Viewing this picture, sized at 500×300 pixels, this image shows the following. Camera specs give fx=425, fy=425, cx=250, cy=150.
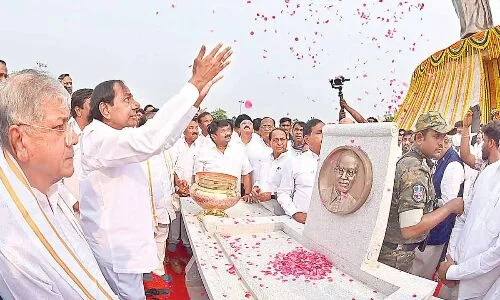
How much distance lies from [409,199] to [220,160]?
364cm

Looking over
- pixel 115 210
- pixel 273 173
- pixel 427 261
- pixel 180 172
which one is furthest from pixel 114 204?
pixel 180 172

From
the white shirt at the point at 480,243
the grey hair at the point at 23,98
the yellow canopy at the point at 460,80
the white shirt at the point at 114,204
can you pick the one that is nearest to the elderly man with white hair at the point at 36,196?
the grey hair at the point at 23,98

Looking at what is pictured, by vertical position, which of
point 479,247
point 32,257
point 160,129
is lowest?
point 479,247

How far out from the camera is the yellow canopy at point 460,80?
460 inches

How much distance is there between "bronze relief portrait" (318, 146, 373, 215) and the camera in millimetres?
2695

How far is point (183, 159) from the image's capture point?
21.5 ft

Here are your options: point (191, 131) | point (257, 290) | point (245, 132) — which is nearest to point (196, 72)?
point (257, 290)

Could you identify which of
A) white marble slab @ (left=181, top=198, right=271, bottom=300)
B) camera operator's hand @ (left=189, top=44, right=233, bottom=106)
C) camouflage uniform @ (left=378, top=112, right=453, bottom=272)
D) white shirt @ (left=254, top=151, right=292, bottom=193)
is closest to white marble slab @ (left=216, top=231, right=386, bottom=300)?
white marble slab @ (left=181, top=198, right=271, bottom=300)

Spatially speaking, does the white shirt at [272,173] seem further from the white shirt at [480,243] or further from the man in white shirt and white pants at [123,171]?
the man in white shirt and white pants at [123,171]

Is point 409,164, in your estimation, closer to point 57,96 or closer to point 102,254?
point 102,254

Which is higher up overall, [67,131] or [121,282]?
[67,131]

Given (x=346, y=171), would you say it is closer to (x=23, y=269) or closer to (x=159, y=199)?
(x=23, y=269)

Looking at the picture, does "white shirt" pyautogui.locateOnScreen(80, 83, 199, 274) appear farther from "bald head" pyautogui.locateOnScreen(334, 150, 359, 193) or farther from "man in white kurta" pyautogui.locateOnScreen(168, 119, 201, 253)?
"man in white kurta" pyautogui.locateOnScreen(168, 119, 201, 253)

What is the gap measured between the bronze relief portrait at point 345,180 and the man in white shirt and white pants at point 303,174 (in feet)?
5.07
